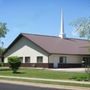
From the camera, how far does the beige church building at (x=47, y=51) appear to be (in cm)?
5756

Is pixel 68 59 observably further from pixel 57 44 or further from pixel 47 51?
pixel 47 51

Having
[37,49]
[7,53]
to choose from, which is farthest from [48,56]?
[7,53]

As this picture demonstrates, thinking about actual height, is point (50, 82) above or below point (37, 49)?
below

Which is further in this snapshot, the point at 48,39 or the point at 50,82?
the point at 48,39

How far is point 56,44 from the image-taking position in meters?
60.8

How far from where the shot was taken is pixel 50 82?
27016 millimetres

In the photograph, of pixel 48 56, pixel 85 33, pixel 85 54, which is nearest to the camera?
pixel 85 33

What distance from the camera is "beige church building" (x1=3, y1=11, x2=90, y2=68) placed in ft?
189

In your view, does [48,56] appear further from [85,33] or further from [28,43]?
[85,33]

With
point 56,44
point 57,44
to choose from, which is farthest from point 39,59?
point 57,44

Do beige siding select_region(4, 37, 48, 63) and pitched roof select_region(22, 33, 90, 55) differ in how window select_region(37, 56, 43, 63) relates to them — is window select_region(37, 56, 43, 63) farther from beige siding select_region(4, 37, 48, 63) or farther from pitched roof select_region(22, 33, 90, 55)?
pitched roof select_region(22, 33, 90, 55)

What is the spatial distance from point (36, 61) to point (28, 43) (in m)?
3.70

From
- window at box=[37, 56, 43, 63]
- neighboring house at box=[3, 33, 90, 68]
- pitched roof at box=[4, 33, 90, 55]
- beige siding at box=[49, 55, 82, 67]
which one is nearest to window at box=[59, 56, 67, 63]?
neighboring house at box=[3, 33, 90, 68]

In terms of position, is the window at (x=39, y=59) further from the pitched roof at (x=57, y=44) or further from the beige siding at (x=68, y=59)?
the pitched roof at (x=57, y=44)
